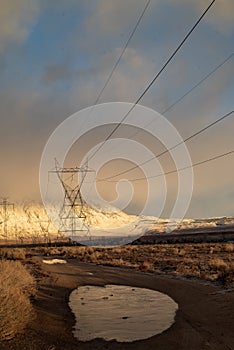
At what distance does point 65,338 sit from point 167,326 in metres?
3.60

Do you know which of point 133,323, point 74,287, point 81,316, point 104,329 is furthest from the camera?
point 74,287

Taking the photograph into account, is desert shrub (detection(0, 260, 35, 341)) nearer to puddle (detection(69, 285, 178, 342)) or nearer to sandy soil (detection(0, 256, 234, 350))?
sandy soil (detection(0, 256, 234, 350))

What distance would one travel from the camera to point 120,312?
60.1ft

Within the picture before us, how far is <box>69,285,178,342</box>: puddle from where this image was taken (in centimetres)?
1453

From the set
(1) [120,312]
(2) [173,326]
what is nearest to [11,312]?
(2) [173,326]

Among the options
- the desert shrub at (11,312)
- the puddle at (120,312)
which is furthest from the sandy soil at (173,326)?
the puddle at (120,312)

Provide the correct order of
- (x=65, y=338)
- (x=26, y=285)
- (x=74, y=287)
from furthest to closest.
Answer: (x=74, y=287)
(x=26, y=285)
(x=65, y=338)

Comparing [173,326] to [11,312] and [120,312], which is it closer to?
[120,312]

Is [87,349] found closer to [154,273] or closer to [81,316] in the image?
[81,316]

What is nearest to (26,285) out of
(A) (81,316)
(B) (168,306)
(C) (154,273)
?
(A) (81,316)

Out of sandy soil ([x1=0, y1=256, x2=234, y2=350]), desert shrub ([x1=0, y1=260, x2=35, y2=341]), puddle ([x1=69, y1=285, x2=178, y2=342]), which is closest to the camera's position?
sandy soil ([x1=0, y1=256, x2=234, y2=350])

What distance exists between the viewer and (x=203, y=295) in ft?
70.3

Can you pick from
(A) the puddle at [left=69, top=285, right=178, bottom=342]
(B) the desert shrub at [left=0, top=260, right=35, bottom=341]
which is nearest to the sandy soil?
(B) the desert shrub at [left=0, top=260, right=35, bottom=341]

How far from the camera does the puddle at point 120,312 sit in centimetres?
1453
